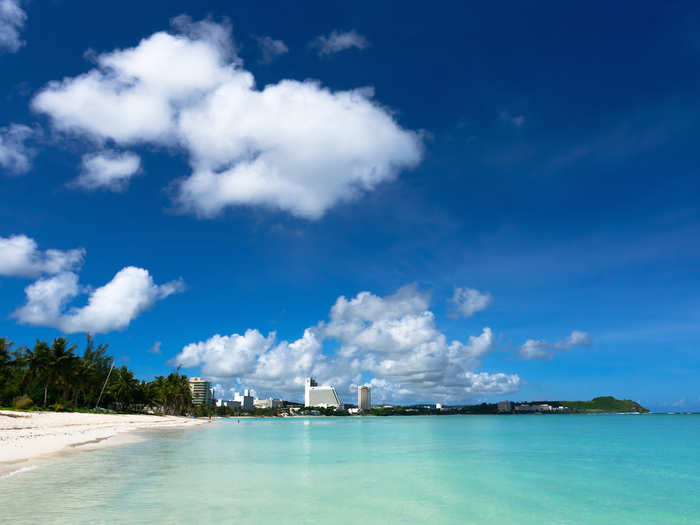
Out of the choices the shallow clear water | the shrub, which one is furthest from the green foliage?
the shallow clear water

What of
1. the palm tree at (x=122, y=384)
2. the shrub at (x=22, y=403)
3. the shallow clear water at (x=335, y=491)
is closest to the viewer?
the shallow clear water at (x=335, y=491)

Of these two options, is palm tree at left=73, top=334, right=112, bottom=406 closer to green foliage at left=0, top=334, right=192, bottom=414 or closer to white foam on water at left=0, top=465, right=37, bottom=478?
green foliage at left=0, top=334, right=192, bottom=414

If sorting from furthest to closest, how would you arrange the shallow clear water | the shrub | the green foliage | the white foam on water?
the green foliage → the shrub → the white foam on water → the shallow clear water

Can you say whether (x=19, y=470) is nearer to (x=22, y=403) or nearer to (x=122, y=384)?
(x=22, y=403)

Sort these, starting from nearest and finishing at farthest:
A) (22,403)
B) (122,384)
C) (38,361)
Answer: (22,403) → (38,361) → (122,384)

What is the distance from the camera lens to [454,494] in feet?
57.3

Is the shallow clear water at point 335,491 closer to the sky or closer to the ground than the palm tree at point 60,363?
closer to the ground

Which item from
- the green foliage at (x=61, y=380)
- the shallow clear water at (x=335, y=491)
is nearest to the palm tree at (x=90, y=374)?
the green foliage at (x=61, y=380)

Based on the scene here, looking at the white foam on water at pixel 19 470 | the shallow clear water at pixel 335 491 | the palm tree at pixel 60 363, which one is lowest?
the shallow clear water at pixel 335 491

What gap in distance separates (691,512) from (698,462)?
21.4 meters

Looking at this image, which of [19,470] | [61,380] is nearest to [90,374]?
[61,380]

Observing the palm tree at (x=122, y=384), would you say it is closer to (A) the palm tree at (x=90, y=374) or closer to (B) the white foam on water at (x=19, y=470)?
(A) the palm tree at (x=90, y=374)

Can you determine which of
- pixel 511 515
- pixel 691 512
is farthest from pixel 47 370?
pixel 691 512

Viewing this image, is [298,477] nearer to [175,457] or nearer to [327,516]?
[327,516]
